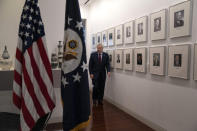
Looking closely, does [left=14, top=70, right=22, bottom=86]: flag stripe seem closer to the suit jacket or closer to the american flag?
A: the american flag

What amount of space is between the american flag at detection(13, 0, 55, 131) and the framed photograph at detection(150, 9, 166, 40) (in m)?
2.24

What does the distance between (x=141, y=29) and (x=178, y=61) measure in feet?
4.18

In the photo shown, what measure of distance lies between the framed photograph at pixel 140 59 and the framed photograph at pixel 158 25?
17.5 inches

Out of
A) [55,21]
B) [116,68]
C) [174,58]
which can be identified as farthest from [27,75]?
[116,68]

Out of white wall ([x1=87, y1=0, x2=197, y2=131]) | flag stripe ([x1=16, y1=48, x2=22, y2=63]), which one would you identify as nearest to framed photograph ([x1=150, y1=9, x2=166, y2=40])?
white wall ([x1=87, y1=0, x2=197, y2=131])

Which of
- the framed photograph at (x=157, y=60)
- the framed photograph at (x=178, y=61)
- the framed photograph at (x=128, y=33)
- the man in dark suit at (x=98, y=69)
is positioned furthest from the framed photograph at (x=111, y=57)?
the framed photograph at (x=178, y=61)

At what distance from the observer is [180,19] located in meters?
2.68

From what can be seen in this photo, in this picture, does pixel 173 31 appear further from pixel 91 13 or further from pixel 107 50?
pixel 91 13

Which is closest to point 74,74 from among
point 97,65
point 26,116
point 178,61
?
point 26,116

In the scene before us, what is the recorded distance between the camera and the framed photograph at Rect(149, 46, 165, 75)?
3.06 meters

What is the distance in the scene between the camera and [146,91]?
3570 mm

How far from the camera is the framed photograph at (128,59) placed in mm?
4070

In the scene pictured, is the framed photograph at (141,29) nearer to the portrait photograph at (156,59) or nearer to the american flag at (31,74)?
the portrait photograph at (156,59)

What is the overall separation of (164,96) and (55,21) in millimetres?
2690
